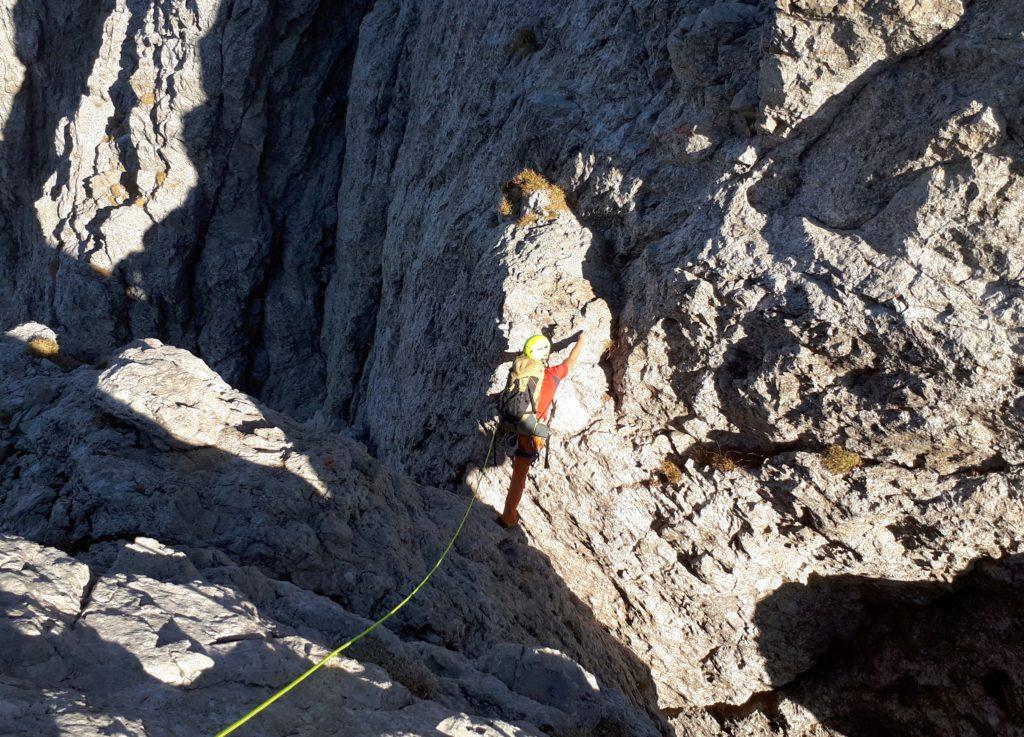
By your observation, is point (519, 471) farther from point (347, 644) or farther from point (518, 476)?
point (347, 644)

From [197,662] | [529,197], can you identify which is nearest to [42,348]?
[197,662]

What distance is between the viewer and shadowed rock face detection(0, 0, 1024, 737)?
9.66 metres

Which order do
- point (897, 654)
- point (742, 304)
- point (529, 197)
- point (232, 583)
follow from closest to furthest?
point (232, 583)
point (742, 304)
point (897, 654)
point (529, 197)

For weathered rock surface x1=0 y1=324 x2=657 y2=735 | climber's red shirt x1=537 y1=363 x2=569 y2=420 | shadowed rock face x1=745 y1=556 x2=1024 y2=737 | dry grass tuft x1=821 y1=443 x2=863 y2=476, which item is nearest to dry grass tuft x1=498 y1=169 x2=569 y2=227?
climber's red shirt x1=537 y1=363 x2=569 y2=420

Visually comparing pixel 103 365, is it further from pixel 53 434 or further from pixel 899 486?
pixel 899 486

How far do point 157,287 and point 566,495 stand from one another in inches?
970

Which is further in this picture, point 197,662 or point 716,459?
point 716,459

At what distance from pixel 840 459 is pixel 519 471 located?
17.2 feet

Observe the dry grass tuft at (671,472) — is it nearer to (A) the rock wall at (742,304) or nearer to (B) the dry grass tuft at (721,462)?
(A) the rock wall at (742,304)

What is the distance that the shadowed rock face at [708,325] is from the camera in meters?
9.66

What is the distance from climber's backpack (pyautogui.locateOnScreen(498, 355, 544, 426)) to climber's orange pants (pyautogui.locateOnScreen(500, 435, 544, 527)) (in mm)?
499

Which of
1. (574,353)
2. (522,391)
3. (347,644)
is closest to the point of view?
(347,644)

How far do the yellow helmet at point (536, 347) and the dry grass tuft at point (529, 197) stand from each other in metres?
3.28

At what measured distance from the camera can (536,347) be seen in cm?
1240
